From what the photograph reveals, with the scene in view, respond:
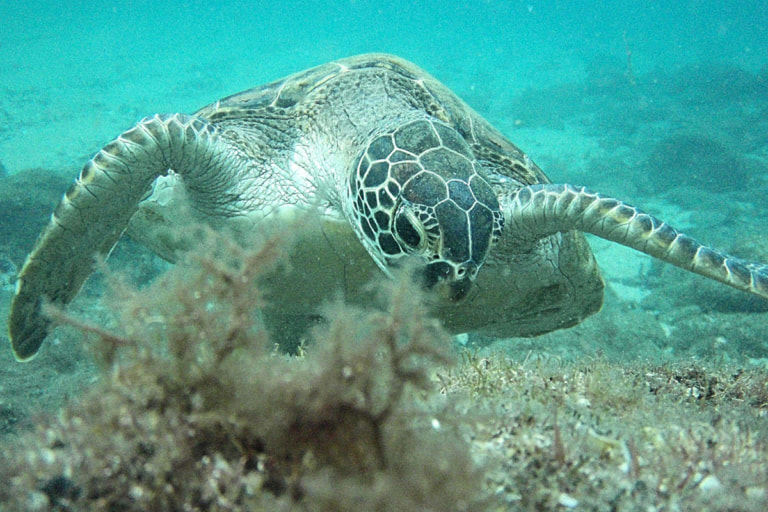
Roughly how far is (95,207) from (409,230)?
6.29 feet

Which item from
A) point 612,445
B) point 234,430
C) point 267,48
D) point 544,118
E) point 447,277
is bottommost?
point 234,430

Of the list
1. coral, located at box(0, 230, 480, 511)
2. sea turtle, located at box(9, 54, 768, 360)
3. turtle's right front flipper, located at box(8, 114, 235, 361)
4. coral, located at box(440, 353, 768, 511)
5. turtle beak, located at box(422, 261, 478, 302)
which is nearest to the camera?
coral, located at box(0, 230, 480, 511)

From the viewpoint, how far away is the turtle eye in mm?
2219

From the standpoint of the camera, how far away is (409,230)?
2.25 metres

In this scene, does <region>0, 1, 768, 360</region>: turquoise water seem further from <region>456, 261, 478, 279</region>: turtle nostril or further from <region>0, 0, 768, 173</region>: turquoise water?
<region>456, 261, 478, 279</region>: turtle nostril

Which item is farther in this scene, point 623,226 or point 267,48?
point 267,48

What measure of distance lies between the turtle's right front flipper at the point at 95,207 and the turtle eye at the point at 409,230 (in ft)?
4.84

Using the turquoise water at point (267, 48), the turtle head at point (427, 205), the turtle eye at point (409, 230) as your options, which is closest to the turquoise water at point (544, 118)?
the turquoise water at point (267, 48)

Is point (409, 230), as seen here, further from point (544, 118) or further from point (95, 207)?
point (544, 118)

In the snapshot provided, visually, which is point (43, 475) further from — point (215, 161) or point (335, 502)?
point (215, 161)

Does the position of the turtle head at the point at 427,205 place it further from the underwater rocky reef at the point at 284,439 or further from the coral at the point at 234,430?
the coral at the point at 234,430

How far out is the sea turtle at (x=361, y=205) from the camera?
2.33 meters

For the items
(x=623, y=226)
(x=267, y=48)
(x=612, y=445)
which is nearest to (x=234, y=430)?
(x=612, y=445)

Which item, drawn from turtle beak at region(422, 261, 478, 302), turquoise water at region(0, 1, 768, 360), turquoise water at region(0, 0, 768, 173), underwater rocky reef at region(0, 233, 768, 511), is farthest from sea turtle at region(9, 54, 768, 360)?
turquoise water at region(0, 0, 768, 173)
